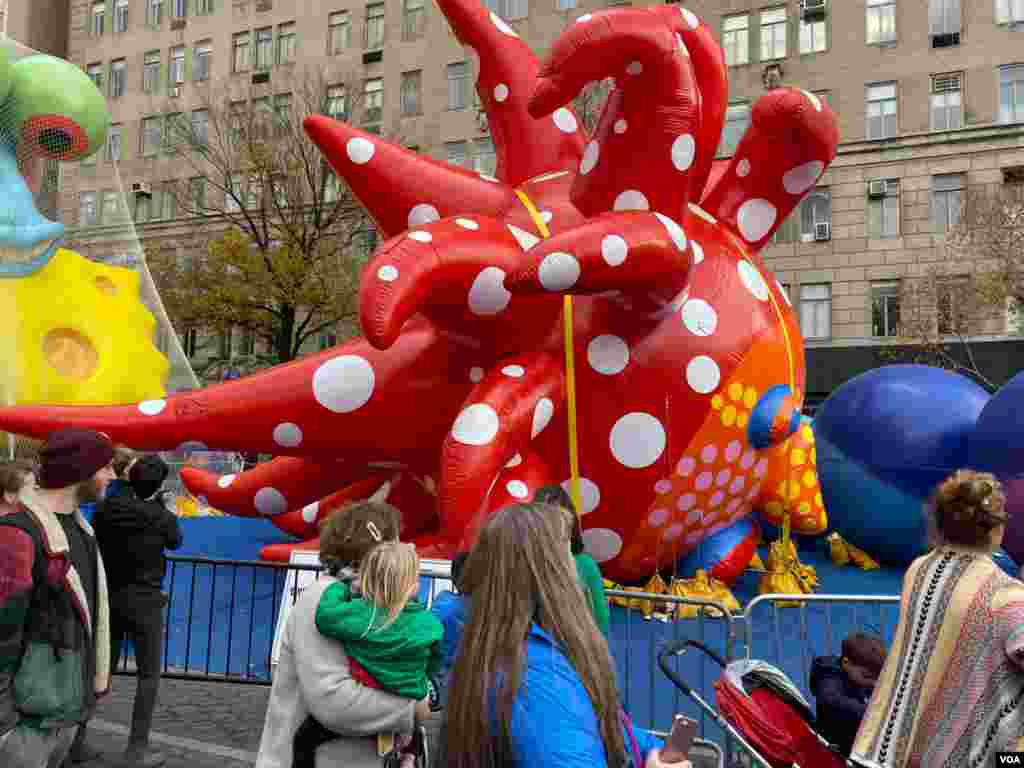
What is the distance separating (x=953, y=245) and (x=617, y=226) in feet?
61.2

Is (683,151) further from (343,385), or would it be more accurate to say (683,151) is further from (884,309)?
(884,309)

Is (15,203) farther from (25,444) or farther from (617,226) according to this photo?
(617,226)

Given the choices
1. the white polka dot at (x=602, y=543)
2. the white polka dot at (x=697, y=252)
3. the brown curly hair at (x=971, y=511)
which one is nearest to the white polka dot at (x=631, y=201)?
the white polka dot at (x=697, y=252)

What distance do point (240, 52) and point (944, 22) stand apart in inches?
840

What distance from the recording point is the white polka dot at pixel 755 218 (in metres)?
8.09

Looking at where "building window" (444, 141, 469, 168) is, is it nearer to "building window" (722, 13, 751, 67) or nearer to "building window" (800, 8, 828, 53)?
"building window" (722, 13, 751, 67)

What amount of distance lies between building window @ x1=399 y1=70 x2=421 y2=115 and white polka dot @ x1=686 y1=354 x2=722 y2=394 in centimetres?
2413

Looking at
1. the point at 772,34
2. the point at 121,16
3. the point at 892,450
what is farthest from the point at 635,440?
the point at 121,16

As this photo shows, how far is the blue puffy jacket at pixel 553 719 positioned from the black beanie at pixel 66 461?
222cm

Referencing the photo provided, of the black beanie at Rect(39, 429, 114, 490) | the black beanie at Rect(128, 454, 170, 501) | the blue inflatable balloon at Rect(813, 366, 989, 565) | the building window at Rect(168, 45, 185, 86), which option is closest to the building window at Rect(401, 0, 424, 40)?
the building window at Rect(168, 45, 185, 86)

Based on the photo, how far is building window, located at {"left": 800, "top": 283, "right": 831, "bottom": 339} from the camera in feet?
81.0

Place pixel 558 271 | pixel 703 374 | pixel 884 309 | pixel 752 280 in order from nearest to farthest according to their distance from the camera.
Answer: pixel 558 271 → pixel 703 374 → pixel 752 280 → pixel 884 309

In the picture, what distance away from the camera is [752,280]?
25.2 ft

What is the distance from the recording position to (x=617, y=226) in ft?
20.4
